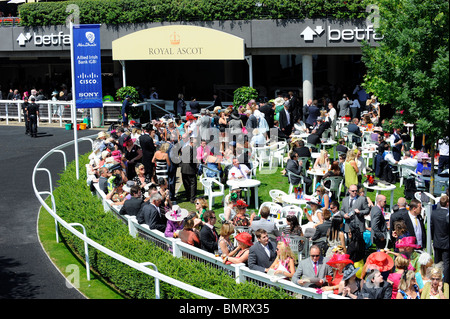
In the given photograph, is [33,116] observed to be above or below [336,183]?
above

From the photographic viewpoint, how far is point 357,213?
40.0ft

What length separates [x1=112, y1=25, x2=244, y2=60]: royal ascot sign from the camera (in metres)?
25.6

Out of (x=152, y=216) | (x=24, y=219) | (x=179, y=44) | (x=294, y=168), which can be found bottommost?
(x=24, y=219)

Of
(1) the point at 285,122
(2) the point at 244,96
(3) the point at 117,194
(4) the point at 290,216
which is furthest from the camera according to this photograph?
(2) the point at 244,96

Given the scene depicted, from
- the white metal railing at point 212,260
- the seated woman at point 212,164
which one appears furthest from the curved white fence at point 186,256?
the seated woman at point 212,164

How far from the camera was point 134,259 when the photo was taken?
35.6ft

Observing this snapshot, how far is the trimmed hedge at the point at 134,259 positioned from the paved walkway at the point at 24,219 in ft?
2.19

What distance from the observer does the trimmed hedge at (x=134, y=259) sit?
368 inches

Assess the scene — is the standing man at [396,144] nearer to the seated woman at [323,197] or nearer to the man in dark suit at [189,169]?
the seated woman at [323,197]

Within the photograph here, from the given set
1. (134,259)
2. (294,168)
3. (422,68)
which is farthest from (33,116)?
(422,68)

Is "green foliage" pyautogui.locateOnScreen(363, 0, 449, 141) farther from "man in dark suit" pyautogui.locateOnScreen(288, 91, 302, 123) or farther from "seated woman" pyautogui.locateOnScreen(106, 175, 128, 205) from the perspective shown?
"man in dark suit" pyautogui.locateOnScreen(288, 91, 302, 123)

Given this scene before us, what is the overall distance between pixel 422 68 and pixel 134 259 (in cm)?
637

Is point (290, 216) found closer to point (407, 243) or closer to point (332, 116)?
point (407, 243)
